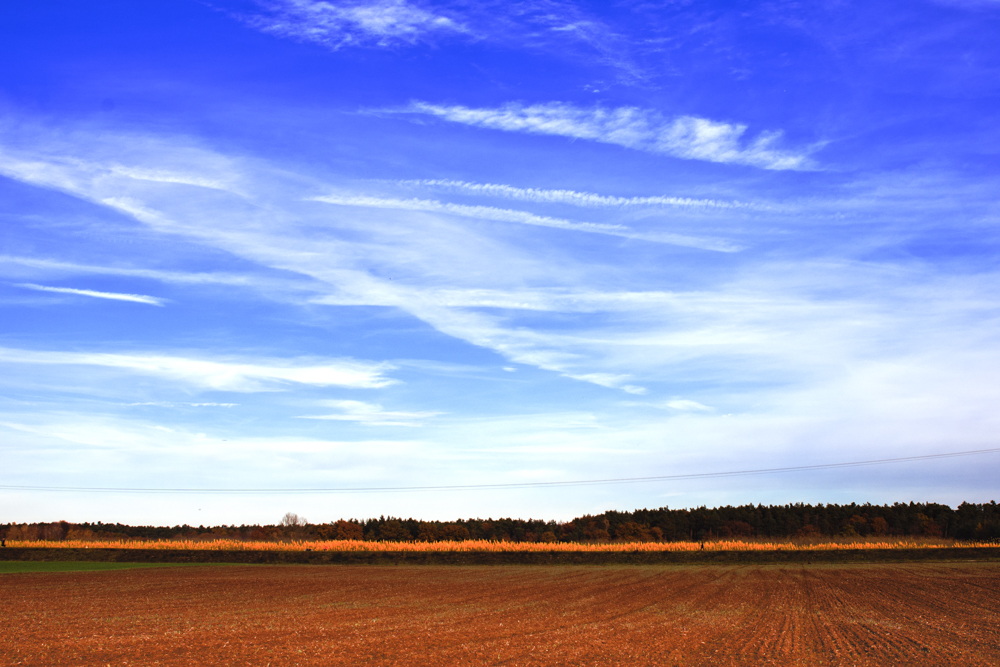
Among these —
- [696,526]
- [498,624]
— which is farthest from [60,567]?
[696,526]

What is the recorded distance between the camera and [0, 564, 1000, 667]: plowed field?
12516 millimetres

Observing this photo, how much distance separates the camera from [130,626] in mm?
16016

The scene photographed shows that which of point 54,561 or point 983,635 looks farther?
point 54,561

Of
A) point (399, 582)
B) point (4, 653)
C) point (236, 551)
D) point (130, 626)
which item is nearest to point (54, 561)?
point (236, 551)

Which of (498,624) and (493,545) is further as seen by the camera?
(493,545)

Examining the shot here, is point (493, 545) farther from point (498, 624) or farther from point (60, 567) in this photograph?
point (498, 624)

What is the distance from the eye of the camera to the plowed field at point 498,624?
41.1 ft

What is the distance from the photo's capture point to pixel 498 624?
1692cm

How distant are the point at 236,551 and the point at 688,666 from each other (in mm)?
52563

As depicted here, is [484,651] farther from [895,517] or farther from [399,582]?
[895,517]

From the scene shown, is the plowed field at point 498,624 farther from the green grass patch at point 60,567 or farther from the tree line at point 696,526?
the tree line at point 696,526

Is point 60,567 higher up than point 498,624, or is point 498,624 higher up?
point 498,624

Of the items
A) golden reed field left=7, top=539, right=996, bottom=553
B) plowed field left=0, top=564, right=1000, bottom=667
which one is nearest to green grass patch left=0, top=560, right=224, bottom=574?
golden reed field left=7, top=539, right=996, bottom=553

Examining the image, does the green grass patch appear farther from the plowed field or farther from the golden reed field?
the plowed field
